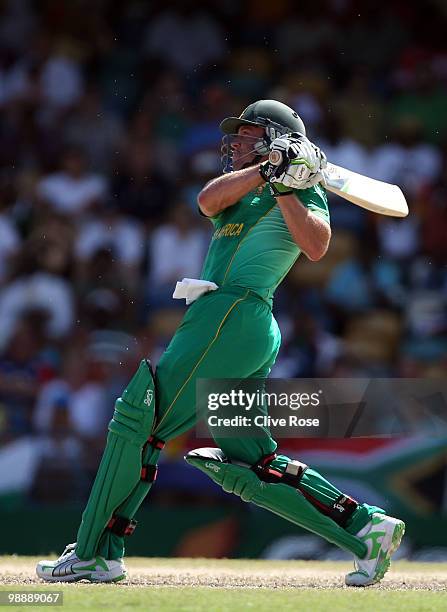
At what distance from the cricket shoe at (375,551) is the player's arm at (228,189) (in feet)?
4.38

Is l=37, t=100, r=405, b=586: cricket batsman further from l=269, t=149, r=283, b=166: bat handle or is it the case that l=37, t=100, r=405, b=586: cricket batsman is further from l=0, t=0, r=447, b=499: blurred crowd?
l=0, t=0, r=447, b=499: blurred crowd

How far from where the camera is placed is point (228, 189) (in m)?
4.75

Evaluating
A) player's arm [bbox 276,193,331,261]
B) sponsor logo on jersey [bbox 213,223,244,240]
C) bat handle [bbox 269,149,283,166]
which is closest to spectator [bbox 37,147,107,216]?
sponsor logo on jersey [bbox 213,223,244,240]

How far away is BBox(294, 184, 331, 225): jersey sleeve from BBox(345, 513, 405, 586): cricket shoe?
118 cm

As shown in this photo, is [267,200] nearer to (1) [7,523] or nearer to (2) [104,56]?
(1) [7,523]

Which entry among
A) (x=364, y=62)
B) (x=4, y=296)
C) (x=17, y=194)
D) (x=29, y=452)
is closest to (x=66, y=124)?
(x=17, y=194)

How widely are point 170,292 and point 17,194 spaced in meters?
1.61

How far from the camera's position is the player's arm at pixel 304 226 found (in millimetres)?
4633

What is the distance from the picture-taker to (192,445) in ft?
24.5

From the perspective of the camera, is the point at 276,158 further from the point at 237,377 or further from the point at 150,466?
the point at 150,466

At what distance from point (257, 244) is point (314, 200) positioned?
0.27 meters
